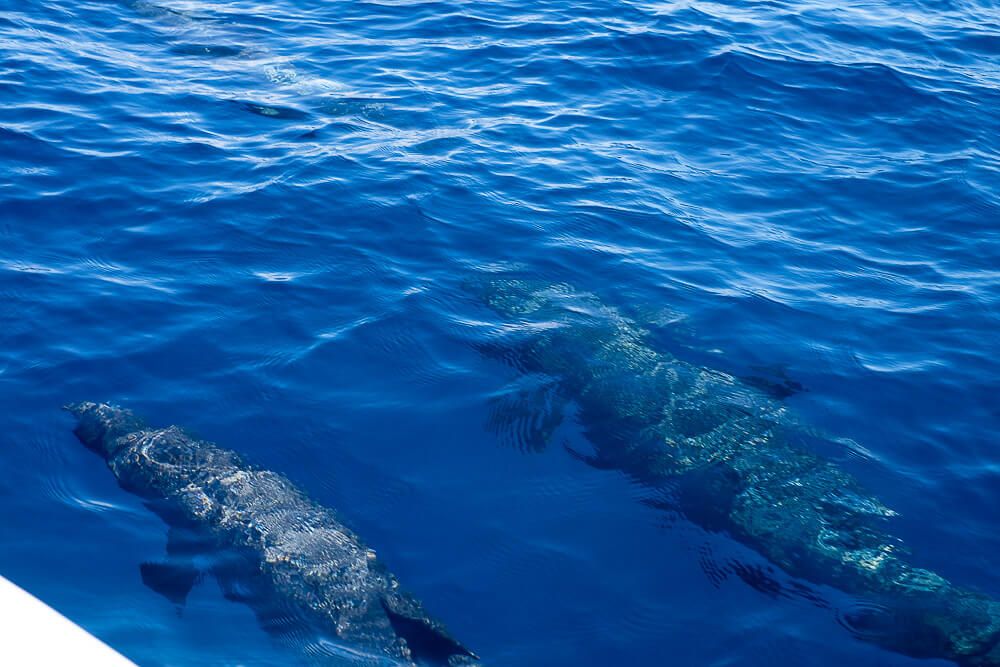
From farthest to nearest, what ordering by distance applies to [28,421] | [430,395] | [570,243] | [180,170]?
[180,170] → [570,243] → [430,395] → [28,421]

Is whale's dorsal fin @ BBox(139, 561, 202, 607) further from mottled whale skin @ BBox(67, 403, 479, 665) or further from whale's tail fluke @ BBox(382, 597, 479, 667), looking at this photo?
whale's tail fluke @ BBox(382, 597, 479, 667)

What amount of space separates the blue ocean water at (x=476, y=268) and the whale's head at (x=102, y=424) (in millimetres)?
133

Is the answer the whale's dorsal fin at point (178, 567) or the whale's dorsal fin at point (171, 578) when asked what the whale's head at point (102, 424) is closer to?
the whale's dorsal fin at point (178, 567)

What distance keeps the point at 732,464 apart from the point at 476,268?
3.54 m

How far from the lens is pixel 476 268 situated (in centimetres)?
973

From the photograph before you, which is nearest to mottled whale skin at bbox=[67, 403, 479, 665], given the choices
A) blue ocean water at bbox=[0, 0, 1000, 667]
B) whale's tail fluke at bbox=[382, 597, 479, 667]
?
whale's tail fluke at bbox=[382, 597, 479, 667]

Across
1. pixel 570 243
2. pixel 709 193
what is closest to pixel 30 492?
pixel 570 243

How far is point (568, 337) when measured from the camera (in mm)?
8719

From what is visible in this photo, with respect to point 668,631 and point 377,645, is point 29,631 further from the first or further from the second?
point 668,631

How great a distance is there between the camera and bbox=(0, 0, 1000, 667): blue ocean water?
643 centimetres

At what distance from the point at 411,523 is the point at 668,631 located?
1.93 meters

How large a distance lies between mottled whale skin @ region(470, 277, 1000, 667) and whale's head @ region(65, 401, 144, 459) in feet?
10.2

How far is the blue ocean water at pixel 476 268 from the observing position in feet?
21.1

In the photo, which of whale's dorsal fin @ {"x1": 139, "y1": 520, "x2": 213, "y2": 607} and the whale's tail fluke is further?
whale's dorsal fin @ {"x1": 139, "y1": 520, "x2": 213, "y2": 607}
